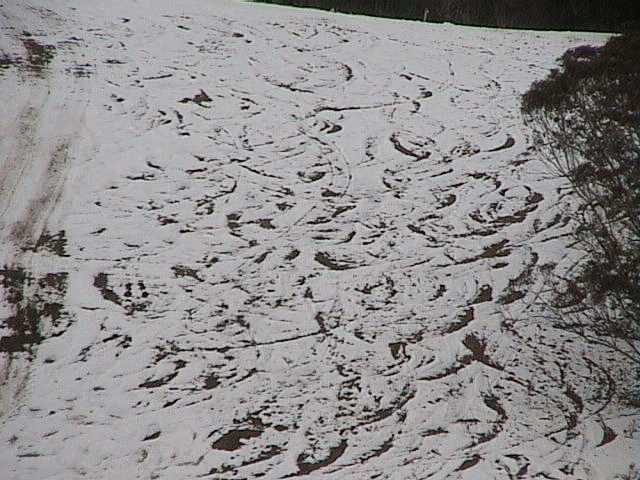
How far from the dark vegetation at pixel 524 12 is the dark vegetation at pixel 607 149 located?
7.40m

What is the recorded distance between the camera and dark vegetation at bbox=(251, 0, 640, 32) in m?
13.1

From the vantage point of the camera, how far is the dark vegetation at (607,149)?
5215 millimetres

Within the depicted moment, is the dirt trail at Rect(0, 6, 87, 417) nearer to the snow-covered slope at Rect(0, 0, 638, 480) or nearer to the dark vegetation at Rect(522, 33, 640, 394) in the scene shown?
the snow-covered slope at Rect(0, 0, 638, 480)

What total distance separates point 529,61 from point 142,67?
171 inches

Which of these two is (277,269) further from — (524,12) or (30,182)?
(524,12)

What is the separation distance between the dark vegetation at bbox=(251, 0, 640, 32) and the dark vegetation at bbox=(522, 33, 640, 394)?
7.40 m

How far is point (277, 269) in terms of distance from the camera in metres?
6.75

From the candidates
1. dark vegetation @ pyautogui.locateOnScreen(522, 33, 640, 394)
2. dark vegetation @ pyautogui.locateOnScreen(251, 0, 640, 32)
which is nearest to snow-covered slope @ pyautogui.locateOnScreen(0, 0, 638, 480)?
dark vegetation @ pyautogui.locateOnScreen(522, 33, 640, 394)

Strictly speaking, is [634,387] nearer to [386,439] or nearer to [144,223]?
[386,439]

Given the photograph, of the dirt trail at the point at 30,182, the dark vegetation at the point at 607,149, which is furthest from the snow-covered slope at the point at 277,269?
the dark vegetation at the point at 607,149

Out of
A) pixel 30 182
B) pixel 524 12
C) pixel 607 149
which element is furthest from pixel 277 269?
pixel 524 12

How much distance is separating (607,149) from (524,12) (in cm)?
834

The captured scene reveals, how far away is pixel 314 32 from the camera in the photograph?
11703 millimetres

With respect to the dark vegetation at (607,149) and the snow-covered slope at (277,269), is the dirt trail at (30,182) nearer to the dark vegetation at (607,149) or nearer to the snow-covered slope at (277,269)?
the snow-covered slope at (277,269)
